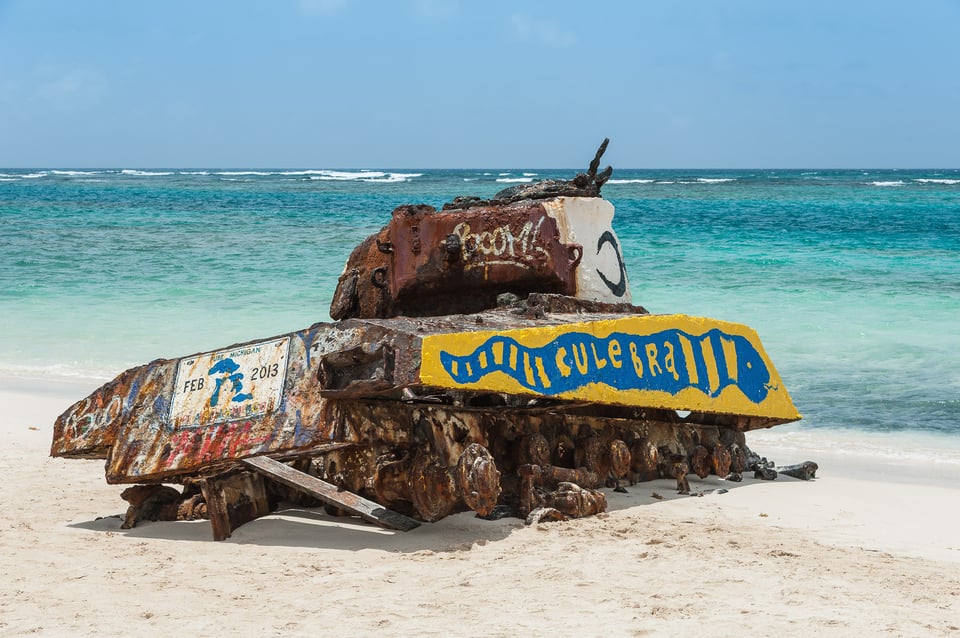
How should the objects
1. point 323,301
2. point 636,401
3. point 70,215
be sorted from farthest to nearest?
point 70,215 → point 323,301 → point 636,401

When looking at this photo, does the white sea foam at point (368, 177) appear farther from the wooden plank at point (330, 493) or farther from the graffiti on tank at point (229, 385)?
the wooden plank at point (330, 493)

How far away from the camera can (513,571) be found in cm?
444

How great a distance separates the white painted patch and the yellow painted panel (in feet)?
1.67

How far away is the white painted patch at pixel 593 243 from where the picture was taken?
6156 mm

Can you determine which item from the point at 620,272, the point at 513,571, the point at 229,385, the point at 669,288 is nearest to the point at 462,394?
the point at 229,385

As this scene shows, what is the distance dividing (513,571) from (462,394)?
3.70 feet

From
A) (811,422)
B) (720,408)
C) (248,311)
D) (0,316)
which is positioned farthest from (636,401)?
(0,316)

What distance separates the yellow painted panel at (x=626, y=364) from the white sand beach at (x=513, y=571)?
0.53 m

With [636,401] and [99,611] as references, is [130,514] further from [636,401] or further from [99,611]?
[636,401]

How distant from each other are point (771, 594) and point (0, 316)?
13.4m

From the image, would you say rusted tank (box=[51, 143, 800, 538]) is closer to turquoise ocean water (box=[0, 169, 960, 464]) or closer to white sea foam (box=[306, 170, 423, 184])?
turquoise ocean water (box=[0, 169, 960, 464])

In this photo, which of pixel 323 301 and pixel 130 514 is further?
pixel 323 301

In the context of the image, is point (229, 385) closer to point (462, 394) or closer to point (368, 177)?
point (462, 394)

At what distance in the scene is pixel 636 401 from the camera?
17.8 ft
